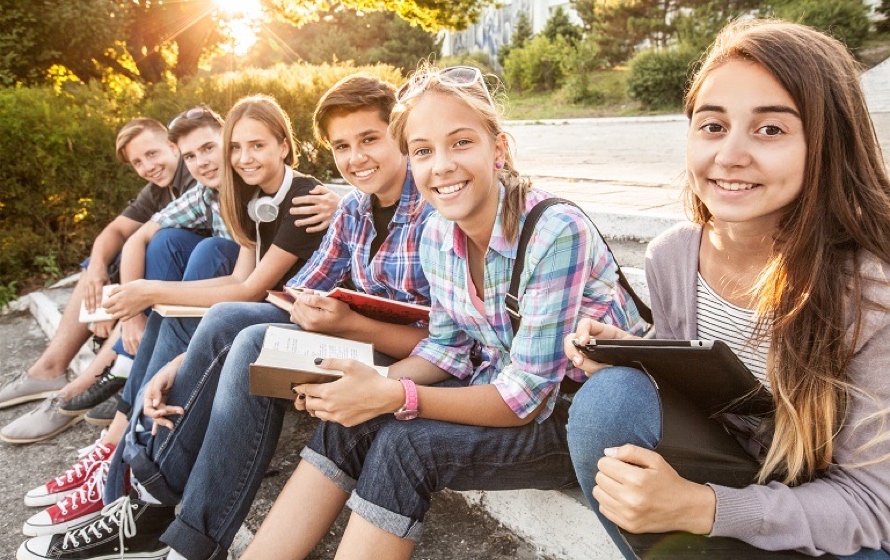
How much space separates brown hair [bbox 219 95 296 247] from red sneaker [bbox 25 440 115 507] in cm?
107

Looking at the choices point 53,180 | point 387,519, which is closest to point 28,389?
point 53,180

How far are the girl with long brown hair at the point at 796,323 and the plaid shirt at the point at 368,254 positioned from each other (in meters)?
1.09

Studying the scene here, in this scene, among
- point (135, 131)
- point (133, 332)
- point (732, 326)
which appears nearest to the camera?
point (732, 326)

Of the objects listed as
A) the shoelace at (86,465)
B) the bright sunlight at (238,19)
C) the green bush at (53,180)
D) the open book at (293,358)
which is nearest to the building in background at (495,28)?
the bright sunlight at (238,19)

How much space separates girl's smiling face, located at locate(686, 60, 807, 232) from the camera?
1312 millimetres

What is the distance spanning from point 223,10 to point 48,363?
1097 centimetres

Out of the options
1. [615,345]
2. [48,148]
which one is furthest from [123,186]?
[615,345]

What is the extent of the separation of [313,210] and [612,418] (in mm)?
1824

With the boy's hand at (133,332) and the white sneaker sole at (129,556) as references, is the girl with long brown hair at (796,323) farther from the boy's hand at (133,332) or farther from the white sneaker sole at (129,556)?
the boy's hand at (133,332)

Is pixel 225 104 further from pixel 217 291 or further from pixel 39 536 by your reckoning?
pixel 39 536

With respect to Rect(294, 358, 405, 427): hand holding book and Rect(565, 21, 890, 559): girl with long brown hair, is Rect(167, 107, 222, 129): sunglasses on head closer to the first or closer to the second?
Rect(294, 358, 405, 427): hand holding book

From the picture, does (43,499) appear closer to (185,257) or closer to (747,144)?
(185,257)

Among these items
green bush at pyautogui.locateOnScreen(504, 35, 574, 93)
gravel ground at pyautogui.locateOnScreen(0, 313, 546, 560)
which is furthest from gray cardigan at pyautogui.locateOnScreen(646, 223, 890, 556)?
green bush at pyautogui.locateOnScreen(504, 35, 574, 93)

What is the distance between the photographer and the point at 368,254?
254 cm
